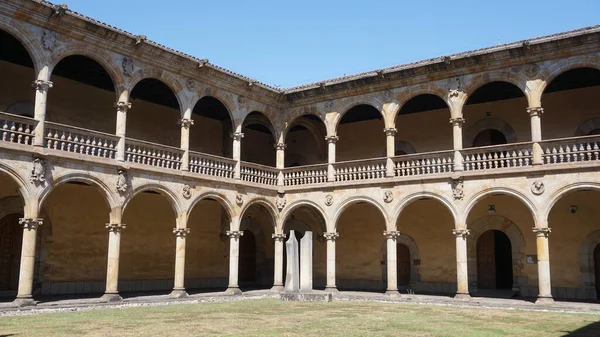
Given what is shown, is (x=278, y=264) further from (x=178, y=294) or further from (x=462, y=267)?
(x=462, y=267)

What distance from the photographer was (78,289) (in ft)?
56.2

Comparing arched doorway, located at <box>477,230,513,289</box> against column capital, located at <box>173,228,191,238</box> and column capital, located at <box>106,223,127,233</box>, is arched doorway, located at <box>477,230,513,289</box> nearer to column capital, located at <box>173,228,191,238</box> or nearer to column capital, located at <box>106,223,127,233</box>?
column capital, located at <box>173,228,191,238</box>

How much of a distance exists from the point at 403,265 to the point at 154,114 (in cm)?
1055

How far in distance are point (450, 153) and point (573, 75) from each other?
13.9 feet

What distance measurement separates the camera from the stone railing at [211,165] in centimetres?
1788

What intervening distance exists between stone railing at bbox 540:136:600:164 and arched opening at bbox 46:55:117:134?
12.9m

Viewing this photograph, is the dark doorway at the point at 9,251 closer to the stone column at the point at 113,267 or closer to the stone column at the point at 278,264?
the stone column at the point at 113,267

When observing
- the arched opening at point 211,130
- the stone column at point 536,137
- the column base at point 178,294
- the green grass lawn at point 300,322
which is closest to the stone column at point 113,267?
the green grass lawn at point 300,322

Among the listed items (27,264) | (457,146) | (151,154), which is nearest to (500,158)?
(457,146)

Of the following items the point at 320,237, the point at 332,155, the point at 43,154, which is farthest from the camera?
the point at 320,237

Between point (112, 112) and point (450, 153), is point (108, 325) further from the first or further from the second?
point (450, 153)

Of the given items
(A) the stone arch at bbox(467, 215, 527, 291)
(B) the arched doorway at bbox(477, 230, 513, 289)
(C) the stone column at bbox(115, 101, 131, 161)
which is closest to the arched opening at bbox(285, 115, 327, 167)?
(A) the stone arch at bbox(467, 215, 527, 291)

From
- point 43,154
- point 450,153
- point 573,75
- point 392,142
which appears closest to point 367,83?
point 392,142

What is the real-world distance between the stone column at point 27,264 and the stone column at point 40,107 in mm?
1931
